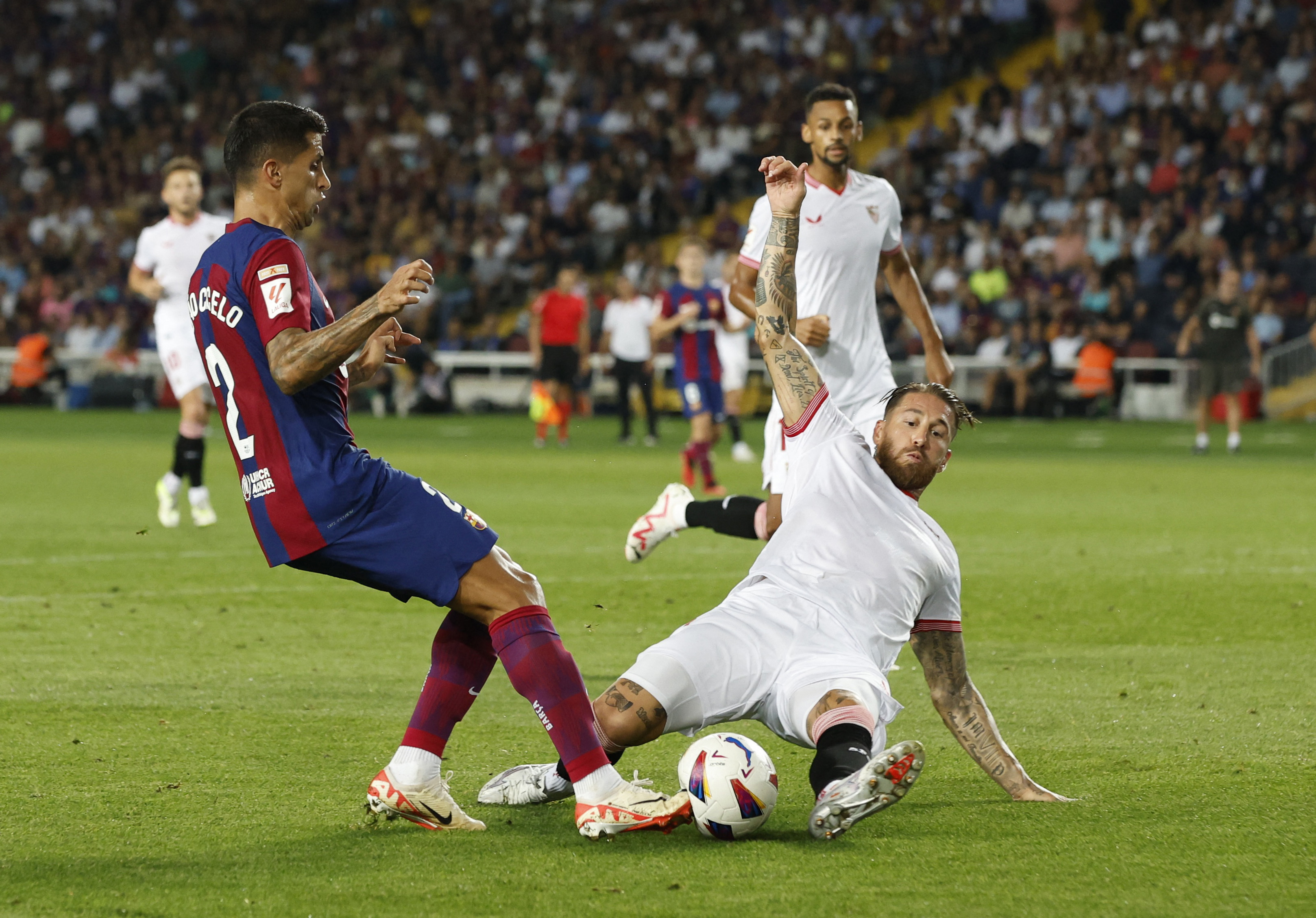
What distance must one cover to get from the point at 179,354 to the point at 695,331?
7402 millimetres

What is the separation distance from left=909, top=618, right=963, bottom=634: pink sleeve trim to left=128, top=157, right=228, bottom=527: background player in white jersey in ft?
24.8

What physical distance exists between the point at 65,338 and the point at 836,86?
26.8 meters

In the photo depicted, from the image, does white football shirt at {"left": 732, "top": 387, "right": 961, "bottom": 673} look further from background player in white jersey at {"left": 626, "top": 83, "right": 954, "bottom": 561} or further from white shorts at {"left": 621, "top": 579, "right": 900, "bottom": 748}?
background player in white jersey at {"left": 626, "top": 83, "right": 954, "bottom": 561}

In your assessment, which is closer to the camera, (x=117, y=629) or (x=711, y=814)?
(x=711, y=814)

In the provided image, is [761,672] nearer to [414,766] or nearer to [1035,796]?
[1035,796]

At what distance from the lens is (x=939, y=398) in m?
5.01

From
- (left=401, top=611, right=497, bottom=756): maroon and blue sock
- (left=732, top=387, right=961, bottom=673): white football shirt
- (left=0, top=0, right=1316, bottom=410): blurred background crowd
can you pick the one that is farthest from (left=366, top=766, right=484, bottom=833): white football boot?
(left=0, top=0, right=1316, bottom=410): blurred background crowd

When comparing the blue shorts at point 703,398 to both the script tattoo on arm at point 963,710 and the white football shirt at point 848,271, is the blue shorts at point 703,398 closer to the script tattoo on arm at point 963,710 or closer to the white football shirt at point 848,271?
the white football shirt at point 848,271

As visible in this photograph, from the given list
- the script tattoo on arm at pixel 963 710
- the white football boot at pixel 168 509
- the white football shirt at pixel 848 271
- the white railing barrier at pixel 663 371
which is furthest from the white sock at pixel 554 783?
the white railing barrier at pixel 663 371

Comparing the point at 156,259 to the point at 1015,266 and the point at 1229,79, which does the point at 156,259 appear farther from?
the point at 1229,79

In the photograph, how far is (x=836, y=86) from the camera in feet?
25.6

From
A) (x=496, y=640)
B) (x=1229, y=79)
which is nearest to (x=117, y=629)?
(x=496, y=640)

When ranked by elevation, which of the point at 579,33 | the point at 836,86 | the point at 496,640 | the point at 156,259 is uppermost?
the point at 579,33

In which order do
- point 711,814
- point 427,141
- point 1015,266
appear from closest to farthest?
1. point 711,814
2. point 1015,266
3. point 427,141
